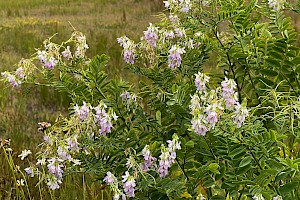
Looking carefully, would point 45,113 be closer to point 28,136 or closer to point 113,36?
point 28,136

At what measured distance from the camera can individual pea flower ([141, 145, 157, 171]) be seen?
1637 mm

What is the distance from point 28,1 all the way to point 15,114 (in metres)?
9.90

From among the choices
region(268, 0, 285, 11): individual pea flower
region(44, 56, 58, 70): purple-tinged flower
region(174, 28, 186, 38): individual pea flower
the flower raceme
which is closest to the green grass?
region(44, 56, 58, 70): purple-tinged flower

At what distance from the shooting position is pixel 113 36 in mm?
8211

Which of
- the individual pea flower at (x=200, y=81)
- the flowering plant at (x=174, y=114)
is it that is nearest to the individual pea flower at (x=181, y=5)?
the flowering plant at (x=174, y=114)

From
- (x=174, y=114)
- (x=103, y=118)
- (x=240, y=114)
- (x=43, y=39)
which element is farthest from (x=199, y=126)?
(x=43, y=39)

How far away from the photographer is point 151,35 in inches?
74.2

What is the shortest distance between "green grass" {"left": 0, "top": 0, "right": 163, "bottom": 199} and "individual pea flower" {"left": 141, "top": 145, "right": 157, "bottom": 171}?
430mm

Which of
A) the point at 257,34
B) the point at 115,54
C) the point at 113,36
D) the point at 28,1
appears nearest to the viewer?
the point at 257,34

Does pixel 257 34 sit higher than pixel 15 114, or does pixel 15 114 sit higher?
pixel 257 34

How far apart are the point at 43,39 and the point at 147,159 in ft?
23.2

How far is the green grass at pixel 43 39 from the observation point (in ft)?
10.7

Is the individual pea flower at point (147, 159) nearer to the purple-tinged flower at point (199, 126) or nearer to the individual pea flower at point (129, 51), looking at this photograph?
the purple-tinged flower at point (199, 126)

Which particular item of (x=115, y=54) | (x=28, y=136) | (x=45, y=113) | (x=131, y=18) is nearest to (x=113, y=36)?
(x=115, y=54)
